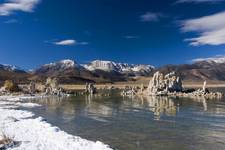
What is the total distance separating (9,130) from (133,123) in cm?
1340

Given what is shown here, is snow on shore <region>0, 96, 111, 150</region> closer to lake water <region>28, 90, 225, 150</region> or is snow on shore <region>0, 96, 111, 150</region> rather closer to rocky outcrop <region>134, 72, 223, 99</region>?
lake water <region>28, 90, 225, 150</region>

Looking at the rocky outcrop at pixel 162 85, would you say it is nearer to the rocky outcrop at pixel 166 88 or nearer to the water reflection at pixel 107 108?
the rocky outcrop at pixel 166 88

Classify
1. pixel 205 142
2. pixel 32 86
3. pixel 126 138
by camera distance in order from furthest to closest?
pixel 32 86, pixel 126 138, pixel 205 142

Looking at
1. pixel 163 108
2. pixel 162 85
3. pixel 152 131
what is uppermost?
pixel 162 85

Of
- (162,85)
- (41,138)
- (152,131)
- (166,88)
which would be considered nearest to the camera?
(41,138)

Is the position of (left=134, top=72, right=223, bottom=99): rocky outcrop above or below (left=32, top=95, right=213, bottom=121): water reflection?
above

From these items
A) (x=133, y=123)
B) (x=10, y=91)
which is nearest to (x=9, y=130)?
(x=133, y=123)

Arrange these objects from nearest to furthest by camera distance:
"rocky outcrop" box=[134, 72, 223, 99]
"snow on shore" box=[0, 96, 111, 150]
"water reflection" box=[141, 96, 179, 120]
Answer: "snow on shore" box=[0, 96, 111, 150] → "water reflection" box=[141, 96, 179, 120] → "rocky outcrop" box=[134, 72, 223, 99]

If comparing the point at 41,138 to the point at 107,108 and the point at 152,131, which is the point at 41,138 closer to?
the point at 152,131

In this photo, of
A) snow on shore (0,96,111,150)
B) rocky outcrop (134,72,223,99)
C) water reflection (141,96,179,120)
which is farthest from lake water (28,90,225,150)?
rocky outcrop (134,72,223,99)

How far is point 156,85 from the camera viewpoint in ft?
350

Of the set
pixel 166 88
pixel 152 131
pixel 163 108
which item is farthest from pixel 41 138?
pixel 166 88

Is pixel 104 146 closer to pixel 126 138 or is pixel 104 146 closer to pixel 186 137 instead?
pixel 126 138

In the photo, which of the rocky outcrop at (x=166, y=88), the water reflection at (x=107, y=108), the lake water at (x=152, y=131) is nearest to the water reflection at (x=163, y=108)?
the water reflection at (x=107, y=108)
